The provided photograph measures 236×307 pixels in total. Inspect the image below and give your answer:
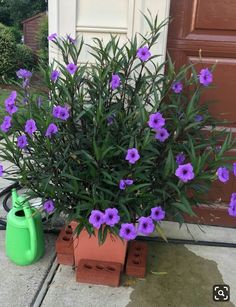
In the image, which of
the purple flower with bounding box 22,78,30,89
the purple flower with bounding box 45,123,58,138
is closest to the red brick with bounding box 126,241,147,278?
the purple flower with bounding box 45,123,58,138

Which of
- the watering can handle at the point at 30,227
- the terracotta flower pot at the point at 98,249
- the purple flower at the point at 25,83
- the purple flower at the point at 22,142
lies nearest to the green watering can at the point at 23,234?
the watering can handle at the point at 30,227

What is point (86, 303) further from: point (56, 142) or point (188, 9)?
point (188, 9)

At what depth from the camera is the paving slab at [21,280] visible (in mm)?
2223

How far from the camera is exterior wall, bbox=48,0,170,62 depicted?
8.22ft

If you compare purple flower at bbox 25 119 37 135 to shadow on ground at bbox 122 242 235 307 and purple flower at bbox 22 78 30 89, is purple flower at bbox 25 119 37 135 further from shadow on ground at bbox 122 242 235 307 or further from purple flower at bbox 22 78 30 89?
shadow on ground at bbox 122 242 235 307

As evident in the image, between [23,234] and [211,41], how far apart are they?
5.60ft

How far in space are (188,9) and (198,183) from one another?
1.14 metres

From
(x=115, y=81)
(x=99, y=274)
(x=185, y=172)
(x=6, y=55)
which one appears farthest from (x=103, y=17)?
(x=6, y=55)

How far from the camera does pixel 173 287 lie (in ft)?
7.79

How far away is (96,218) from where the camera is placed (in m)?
2.01

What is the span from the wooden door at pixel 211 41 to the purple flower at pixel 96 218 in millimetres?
1217

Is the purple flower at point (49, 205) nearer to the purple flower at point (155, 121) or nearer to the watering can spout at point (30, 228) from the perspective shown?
the watering can spout at point (30, 228)

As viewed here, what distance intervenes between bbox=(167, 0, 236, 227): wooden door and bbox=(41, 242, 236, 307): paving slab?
3.13ft

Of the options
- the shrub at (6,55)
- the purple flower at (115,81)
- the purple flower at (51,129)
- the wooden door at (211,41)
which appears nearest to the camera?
the purple flower at (51,129)
